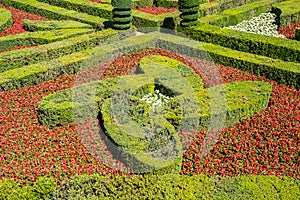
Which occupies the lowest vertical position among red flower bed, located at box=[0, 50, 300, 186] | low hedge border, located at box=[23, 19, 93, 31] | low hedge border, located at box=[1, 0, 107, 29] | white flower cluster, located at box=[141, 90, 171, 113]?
red flower bed, located at box=[0, 50, 300, 186]

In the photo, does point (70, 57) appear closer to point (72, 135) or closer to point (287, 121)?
point (72, 135)

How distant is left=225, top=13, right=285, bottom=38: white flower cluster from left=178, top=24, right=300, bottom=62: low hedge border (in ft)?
8.41

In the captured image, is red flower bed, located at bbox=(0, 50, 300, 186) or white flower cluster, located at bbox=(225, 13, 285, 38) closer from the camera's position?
red flower bed, located at bbox=(0, 50, 300, 186)

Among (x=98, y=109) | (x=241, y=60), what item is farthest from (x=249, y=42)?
(x=98, y=109)

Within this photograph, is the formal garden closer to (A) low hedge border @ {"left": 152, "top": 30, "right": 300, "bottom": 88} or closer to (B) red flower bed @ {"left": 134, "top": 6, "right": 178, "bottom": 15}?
(A) low hedge border @ {"left": 152, "top": 30, "right": 300, "bottom": 88}

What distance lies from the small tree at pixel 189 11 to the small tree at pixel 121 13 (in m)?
2.03

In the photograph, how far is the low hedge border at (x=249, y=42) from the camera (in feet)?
45.0

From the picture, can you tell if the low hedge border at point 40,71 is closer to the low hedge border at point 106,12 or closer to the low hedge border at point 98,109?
the low hedge border at point 98,109

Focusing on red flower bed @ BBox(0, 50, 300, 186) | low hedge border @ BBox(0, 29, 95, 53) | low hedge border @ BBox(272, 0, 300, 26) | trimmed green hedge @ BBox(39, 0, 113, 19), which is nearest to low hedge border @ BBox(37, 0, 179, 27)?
trimmed green hedge @ BBox(39, 0, 113, 19)

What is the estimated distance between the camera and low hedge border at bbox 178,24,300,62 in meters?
13.7

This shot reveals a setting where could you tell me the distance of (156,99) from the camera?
36.4ft

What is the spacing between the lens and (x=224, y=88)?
11.0 m

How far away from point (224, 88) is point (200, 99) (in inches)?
43.6


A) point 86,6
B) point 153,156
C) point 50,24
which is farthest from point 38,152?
point 86,6
